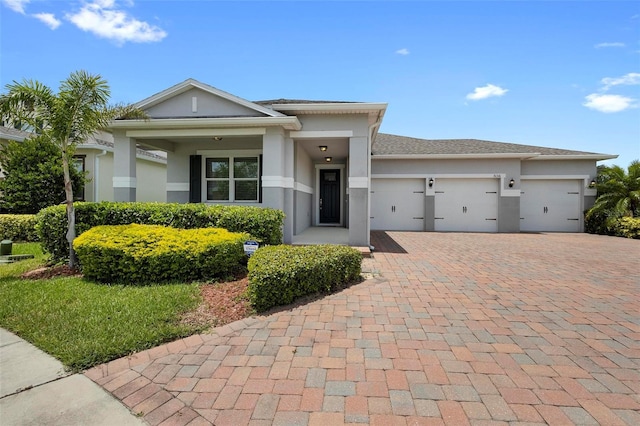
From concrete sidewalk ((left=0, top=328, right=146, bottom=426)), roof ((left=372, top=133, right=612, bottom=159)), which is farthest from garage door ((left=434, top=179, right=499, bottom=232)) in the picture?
concrete sidewalk ((left=0, top=328, right=146, bottom=426))

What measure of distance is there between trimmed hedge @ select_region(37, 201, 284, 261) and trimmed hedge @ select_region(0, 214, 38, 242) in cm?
422

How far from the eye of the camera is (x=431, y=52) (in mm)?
8164

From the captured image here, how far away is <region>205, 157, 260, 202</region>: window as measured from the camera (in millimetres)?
10406

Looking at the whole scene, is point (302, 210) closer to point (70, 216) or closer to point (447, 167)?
point (70, 216)

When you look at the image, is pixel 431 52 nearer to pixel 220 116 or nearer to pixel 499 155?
pixel 220 116

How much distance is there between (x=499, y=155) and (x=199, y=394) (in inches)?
574

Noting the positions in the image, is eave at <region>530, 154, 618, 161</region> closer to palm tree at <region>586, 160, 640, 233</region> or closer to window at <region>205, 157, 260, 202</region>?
palm tree at <region>586, 160, 640, 233</region>

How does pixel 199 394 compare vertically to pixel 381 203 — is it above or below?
below

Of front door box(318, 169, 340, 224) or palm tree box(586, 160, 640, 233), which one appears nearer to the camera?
palm tree box(586, 160, 640, 233)

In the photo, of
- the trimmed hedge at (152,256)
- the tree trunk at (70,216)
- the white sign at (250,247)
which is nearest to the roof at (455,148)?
the white sign at (250,247)

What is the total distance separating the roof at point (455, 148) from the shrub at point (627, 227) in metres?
3.26

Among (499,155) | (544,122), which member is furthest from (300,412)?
(544,122)

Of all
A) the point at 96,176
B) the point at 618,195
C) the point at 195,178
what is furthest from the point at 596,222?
the point at 96,176

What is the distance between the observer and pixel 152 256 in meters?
4.80
